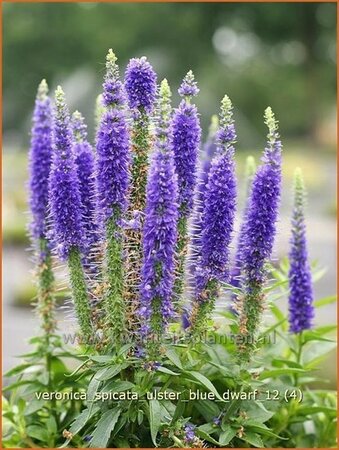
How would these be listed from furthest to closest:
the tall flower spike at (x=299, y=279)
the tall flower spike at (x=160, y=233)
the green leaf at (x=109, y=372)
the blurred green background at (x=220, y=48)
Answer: the blurred green background at (x=220, y=48) < the tall flower spike at (x=299, y=279) < the green leaf at (x=109, y=372) < the tall flower spike at (x=160, y=233)

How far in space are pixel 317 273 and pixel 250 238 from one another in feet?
4.86

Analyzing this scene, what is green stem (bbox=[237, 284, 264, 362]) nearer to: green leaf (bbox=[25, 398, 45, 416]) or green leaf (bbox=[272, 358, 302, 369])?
green leaf (bbox=[272, 358, 302, 369])

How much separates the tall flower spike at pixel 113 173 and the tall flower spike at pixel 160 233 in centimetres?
12

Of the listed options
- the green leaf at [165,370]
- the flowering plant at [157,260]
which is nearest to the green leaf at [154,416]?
the flowering plant at [157,260]

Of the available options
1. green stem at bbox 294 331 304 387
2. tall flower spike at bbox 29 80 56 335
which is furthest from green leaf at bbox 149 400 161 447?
green stem at bbox 294 331 304 387

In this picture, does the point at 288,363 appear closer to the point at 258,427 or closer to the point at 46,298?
the point at 258,427

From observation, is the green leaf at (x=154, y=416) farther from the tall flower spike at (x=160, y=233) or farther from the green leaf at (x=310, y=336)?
the green leaf at (x=310, y=336)

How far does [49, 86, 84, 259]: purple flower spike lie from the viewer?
304cm

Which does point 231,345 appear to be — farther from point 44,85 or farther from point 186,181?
point 44,85

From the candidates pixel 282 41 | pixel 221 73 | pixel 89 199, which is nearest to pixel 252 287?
pixel 89 199

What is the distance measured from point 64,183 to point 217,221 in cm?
63

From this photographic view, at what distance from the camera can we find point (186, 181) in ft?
10.1

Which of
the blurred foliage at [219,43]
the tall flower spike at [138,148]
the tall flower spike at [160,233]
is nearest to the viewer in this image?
the tall flower spike at [160,233]

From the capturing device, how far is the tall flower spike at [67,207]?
3.05 m
